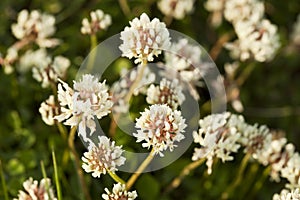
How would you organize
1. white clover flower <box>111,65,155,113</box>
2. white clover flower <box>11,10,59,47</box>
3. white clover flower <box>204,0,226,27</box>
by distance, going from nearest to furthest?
white clover flower <box>111,65,155,113</box> < white clover flower <box>11,10,59,47</box> < white clover flower <box>204,0,226,27</box>

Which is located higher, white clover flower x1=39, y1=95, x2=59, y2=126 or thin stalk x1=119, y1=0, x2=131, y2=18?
thin stalk x1=119, y1=0, x2=131, y2=18

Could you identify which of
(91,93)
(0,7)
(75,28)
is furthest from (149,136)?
(0,7)

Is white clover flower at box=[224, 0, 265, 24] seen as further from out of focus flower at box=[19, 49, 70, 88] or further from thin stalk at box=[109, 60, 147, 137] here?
out of focus flower at box=[19, 49, 70, 88]

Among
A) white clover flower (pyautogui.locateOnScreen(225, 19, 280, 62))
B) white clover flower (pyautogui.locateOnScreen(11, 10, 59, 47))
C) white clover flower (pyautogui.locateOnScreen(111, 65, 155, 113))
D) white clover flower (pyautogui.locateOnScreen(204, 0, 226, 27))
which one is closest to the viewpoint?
white clover flower (pyautogui.locateOnScreen(111, 65, 155, 113))

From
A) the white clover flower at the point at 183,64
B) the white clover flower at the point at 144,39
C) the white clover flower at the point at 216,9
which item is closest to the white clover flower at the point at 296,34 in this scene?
the white clover flower at the point at 216,9

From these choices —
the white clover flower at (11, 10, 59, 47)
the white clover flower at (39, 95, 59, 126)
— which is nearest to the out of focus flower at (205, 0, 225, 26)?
the white clover flower at (11, 10, 59, 47)

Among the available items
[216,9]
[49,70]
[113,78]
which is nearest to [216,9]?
[216,9]
